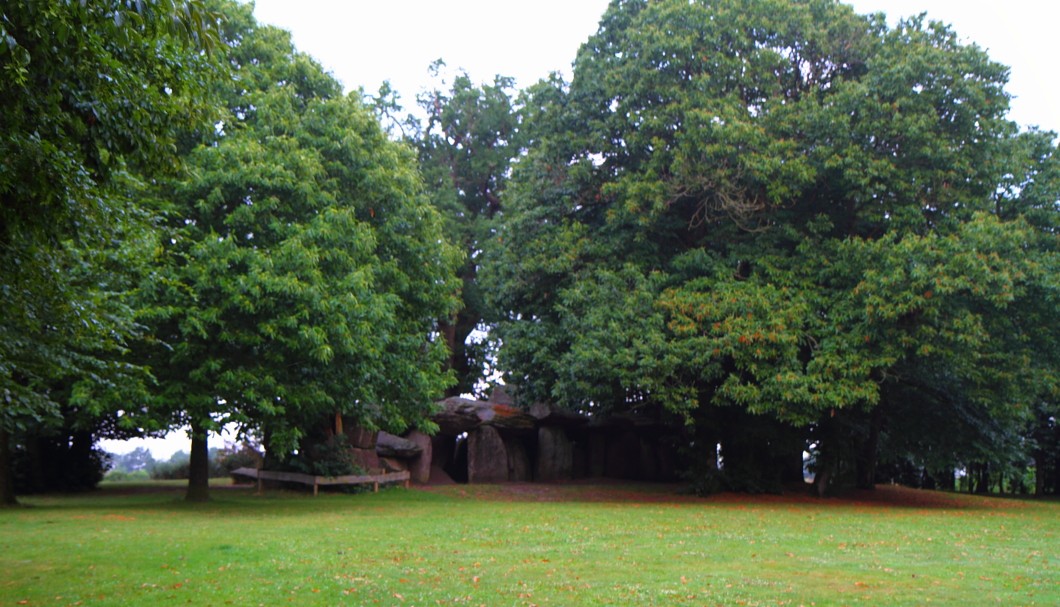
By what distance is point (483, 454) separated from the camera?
122 ft

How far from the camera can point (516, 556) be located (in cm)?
1374

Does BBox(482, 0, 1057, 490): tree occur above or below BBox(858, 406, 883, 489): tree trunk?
above

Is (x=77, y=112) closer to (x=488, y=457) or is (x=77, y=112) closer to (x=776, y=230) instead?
(x=776, y=230)

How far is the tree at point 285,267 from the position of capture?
19.5m

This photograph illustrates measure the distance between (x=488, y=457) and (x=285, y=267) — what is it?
62.4 feet

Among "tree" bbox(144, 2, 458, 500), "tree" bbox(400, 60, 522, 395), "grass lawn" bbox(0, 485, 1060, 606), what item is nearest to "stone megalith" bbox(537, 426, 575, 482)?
"tree" bbox(400, 60, 522, 395)

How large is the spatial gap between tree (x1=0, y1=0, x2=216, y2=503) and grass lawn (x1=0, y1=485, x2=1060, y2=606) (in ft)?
12.7

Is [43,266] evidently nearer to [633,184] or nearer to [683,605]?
[683,605]

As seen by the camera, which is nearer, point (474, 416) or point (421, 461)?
point (421, 461)

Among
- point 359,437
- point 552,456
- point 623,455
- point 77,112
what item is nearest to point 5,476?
point 359,437

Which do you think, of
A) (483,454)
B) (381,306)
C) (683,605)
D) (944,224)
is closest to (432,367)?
(381,306)

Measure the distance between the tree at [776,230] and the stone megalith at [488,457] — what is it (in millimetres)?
7570

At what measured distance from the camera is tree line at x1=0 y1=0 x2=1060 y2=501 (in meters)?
20.4

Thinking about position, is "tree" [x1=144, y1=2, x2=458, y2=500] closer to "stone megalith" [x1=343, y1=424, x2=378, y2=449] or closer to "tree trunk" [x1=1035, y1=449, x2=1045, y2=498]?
"stone megalith" [x1=343, y1=424, x2=378, y2=449]
